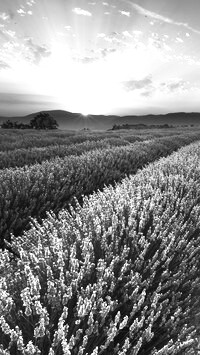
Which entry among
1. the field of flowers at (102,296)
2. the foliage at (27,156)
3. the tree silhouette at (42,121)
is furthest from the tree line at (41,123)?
the field of flowers at (102,296)

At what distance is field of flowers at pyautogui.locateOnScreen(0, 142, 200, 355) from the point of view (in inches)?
57.0

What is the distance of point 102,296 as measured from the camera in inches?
70.2

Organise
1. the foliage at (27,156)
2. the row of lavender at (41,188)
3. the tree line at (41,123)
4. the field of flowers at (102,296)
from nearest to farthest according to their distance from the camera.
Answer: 1. the field of flowers at (102,296)
2. the row of lavender at (41,188)
3. the foliage at (27,156)
4. the tree line at (41,123)

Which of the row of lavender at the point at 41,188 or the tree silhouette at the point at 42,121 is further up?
the tree silhouette at the point at 42,121

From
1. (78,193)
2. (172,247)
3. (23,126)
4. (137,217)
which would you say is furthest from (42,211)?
(23,126)

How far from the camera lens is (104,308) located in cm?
148

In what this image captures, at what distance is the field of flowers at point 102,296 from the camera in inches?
57.0

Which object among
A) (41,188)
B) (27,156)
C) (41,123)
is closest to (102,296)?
(41,188)

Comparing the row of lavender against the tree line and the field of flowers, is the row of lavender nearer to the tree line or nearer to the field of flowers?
the field of flowers

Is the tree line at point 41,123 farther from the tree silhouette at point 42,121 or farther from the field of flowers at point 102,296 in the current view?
the field of flowers at point 102,296

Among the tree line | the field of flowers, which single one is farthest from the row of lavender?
the tree line

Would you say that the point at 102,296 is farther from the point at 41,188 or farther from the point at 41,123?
the point at 41,123

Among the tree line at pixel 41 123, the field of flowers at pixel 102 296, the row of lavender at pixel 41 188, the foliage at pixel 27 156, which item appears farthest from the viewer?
the tree line at pixel 41 123

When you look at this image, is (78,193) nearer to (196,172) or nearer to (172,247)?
(196,172)
